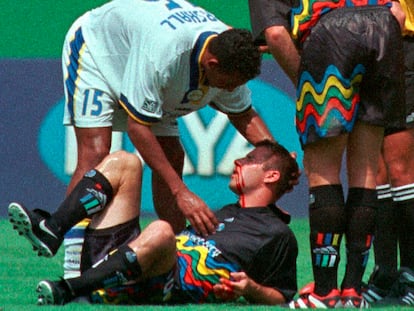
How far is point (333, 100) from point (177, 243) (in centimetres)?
81

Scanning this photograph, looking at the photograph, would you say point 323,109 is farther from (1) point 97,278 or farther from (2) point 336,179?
(1) point 97,278

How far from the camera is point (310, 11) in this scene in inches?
172

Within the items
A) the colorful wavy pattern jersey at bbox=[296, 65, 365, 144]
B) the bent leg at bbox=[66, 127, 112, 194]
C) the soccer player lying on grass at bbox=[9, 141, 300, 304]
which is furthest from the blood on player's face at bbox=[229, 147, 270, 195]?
the bent leg at bbox=[66, 127, 112, 194]

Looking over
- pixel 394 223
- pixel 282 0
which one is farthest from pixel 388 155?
pixel 282 0

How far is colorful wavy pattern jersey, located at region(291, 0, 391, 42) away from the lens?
4.30m

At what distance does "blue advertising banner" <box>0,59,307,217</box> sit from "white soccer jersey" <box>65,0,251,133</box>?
258 centimetres

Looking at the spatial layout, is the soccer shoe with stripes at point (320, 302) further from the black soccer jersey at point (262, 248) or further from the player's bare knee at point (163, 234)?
the player's bare knee at point (163, 234)

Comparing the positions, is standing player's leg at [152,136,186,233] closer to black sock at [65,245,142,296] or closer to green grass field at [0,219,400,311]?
green grass field at [0,219,400,311]

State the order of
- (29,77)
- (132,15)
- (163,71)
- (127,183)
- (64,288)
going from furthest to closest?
(29,77)
(132,15)
(163,71)
(127,183)
(64,288)

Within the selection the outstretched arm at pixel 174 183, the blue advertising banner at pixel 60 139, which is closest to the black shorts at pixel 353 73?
the outstretched arm at pixel 174 183

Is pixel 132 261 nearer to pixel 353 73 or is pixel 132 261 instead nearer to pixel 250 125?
pixel 353 73

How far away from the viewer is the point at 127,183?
4.42m

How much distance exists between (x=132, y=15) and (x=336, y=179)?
133 cm

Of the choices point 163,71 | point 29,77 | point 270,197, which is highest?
point 163,71
